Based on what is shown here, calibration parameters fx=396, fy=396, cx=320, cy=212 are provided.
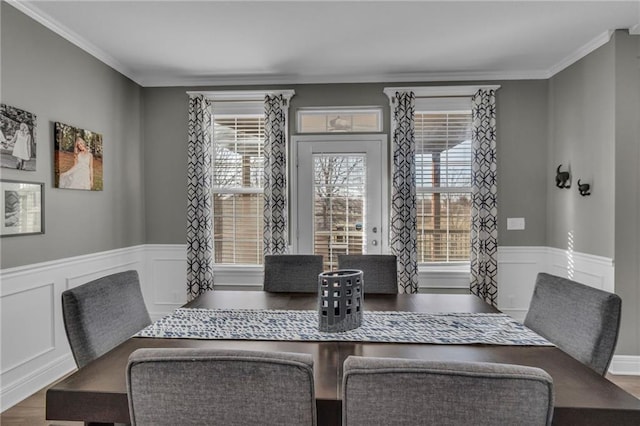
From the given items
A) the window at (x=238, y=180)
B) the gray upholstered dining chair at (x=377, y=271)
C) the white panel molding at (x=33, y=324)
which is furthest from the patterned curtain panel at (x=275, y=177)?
the white panel molding at (x=33, y=324)

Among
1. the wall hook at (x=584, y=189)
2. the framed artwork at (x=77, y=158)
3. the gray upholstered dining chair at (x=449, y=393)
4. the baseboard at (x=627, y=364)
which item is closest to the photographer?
the gray upholstered dining chair at (x=449, y=393)

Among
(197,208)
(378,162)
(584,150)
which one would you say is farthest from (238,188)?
(584,150)

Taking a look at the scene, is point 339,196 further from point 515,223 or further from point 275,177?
point 515,223

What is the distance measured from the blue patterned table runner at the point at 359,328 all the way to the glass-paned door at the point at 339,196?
2.21 m

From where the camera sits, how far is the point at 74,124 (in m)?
3.27

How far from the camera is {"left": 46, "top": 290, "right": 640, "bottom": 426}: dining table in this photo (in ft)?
3.50

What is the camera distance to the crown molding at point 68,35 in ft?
8.85

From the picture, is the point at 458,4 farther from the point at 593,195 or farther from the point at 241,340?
the point at 241,340

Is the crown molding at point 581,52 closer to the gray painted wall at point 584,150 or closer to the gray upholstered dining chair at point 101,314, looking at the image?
the gray painted wall at point 584,150

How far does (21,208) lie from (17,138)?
1.53 feet

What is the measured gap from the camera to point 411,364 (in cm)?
85

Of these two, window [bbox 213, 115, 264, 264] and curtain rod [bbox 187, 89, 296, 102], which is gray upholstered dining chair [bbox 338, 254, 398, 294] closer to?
window [bbox 213, 115, 264, 264]

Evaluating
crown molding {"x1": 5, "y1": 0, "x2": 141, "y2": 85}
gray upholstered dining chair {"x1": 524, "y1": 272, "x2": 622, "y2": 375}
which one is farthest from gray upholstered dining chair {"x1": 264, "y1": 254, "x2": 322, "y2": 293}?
crown molding {"x1": 5, "y1": 0, "x2": 141, "y2": 85}

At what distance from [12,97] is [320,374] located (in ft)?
9.06
